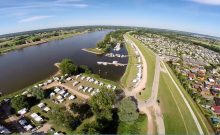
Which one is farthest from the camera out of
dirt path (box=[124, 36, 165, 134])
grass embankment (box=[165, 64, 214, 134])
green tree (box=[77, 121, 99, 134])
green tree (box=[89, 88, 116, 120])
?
grass embankment (box=[165, 64, 214, 134])

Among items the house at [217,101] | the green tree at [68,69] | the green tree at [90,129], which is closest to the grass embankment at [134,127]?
the green tree at [90,129]

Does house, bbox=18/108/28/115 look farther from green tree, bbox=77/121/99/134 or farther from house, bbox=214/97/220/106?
house, bbox=214/97/220/106

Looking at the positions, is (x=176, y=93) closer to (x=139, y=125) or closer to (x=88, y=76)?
(x=139, y=125)

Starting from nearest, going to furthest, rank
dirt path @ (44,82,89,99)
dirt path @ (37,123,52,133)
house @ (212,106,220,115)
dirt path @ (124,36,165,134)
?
dirt path @ (37,123,52,133), dirt path @ (124,36,165,134), house @ (212,106,220,115), dirt path @ (44,82,89,99)

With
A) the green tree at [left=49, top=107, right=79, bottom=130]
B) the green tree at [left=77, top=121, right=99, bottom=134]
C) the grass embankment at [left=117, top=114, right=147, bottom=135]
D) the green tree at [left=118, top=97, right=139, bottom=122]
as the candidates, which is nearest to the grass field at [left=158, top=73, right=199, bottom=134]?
the grass embankment at [left=117, top=114, right=147, bottom=135]

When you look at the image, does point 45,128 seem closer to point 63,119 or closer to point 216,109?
point 63,119

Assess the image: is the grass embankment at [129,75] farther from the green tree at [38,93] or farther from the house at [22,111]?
the house at [22,111]

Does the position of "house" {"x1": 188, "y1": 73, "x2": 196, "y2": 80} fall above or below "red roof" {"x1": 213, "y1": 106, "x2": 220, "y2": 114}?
above
